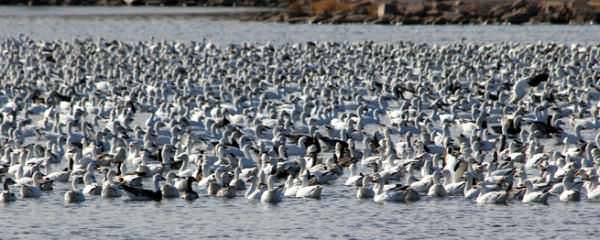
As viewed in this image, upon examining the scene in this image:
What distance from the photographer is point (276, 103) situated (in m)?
35.5

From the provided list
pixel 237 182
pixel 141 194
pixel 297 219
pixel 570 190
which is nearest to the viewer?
pixel 297 219

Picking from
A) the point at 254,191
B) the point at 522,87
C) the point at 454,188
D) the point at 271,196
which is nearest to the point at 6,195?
the point at 254,191

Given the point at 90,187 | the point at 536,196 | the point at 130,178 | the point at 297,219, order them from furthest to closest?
the point at 130,178 < the point at 90,187 < the point at 536,196 < the point at 297,219

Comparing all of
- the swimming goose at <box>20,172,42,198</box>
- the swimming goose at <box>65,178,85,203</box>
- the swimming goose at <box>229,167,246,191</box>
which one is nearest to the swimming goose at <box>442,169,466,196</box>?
the swimming goose at <box>229,167,246,191</box>

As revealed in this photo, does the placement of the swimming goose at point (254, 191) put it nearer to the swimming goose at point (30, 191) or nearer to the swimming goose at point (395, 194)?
the swimming goose at point (395, 194)

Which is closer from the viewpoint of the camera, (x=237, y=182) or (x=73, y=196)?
(x=73, y=196)

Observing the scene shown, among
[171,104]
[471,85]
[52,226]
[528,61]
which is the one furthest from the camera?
[528,61]

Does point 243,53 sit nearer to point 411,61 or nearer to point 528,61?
point 411,61

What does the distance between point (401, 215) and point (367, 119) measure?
1084 cm

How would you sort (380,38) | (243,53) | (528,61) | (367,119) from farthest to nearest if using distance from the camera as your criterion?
1. (380,38)
2. (243,53)
3. (528,61)
4. (367,119)

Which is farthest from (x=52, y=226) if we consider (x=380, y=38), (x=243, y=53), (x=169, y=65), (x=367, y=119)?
(x=380, y=38)

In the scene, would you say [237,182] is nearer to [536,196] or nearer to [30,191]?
[30,191]

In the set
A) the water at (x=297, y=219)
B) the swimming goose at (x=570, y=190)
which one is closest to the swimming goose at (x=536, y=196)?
the water at (x=297, y=219)

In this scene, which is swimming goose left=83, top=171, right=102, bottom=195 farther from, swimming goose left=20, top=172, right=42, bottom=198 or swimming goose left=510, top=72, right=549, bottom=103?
swimming goose left=510, top=72, right=549, bottom=103
